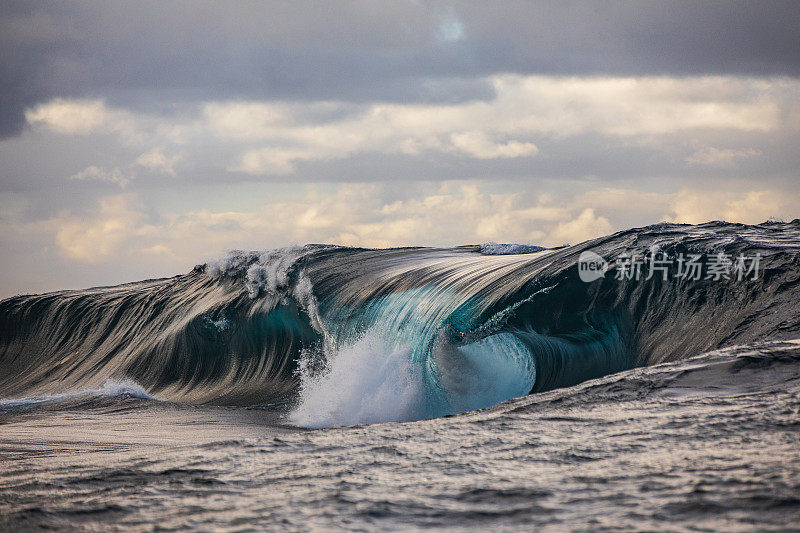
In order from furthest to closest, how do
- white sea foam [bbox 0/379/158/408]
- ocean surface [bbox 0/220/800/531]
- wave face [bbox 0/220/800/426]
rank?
white sea foam [bbox 0/379/158/408]
wave face [bbox 0/220/800/426]
ocean surface [bbox 0/220/800/531]

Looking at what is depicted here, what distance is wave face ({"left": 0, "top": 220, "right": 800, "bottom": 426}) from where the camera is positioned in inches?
319

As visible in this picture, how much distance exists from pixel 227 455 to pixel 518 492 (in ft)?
→ 5.79

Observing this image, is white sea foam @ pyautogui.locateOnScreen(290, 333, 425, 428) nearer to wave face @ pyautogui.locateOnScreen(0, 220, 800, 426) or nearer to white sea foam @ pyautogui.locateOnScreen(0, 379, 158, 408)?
wave face @ pyautogui.locateOnScreen(0, 220, 800, 426)

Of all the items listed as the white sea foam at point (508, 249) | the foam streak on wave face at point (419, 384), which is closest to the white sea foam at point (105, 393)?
the foam streak on wave face at point (419, 384)

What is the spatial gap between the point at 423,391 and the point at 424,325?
1.24m

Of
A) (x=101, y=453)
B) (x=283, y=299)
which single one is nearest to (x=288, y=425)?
(x=101, y=453)

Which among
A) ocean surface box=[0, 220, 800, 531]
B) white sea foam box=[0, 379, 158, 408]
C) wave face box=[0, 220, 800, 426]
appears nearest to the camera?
ocean surface box=[0, 220, 800, 531]

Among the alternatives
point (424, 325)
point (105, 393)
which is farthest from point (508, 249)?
point (105, 393)

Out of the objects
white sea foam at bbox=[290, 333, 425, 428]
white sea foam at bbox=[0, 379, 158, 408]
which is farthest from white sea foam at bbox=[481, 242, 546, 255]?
white sea foam at bbox=[0, 379, 158, 408]

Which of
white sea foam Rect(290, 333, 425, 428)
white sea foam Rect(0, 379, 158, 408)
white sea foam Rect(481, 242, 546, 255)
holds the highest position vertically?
white sea foam Rect(481, 242, 546, 255)

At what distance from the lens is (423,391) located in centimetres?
835

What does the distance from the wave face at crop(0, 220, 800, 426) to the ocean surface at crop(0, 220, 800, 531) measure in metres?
0.03

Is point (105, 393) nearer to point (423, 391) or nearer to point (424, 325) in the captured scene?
point (424, 325)

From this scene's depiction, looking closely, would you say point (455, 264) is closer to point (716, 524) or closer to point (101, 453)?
point (101, 453)
